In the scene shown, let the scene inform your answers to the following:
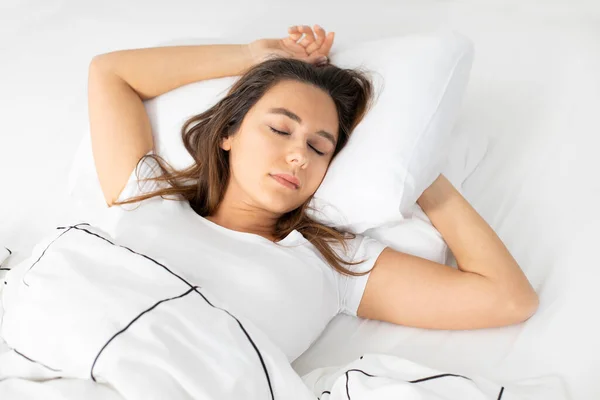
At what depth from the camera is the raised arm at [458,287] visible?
4.30 ft

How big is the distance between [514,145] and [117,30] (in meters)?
1.21

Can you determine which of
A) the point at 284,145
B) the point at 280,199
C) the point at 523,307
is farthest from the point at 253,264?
the point at 523,307

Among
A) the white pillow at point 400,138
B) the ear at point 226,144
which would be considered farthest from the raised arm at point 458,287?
the ear at point 226,144

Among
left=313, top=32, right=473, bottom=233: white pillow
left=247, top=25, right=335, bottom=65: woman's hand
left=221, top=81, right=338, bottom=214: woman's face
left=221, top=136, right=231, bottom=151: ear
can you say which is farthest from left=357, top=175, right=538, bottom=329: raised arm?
left=247, top=25, right=335, bottom=65: woman's hand

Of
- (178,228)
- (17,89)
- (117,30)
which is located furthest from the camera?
(117,30)

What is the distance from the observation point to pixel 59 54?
2.02 m

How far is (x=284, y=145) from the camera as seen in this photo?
1.38 m

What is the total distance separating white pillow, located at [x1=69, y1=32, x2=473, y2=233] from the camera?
1379mm

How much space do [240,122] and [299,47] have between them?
0.27 meters

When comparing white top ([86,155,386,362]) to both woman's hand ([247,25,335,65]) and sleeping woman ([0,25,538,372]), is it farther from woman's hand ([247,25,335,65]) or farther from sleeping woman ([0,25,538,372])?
woman's hand ([247,25,335,65])

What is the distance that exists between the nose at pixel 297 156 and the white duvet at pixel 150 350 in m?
0.33

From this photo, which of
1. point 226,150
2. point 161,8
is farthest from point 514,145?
point 161,8

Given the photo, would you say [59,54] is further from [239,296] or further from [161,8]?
[239,296]

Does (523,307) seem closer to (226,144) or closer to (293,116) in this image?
(293,116)
